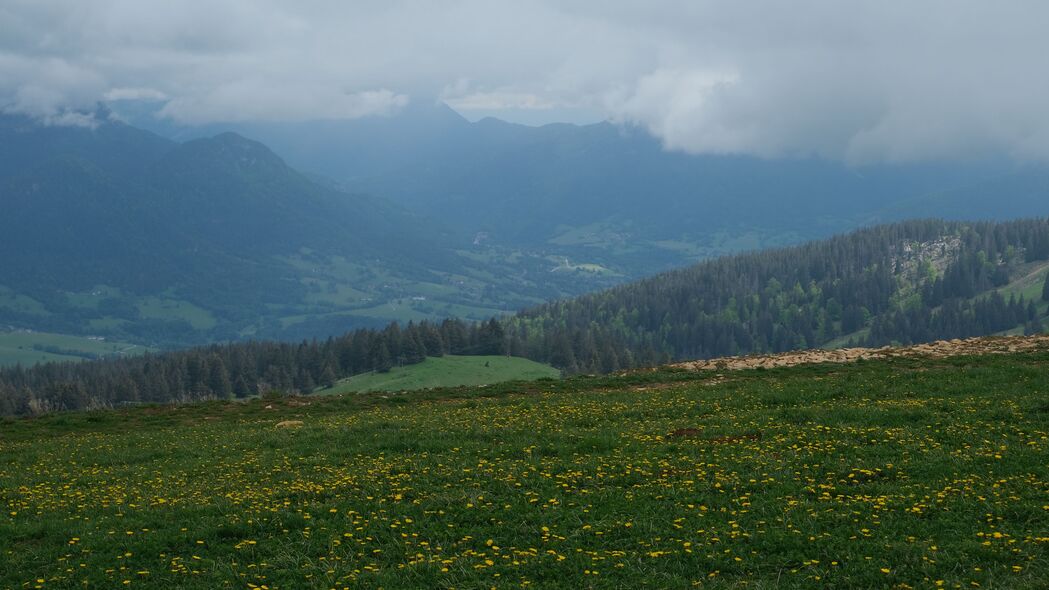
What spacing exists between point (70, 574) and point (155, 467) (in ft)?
37.4

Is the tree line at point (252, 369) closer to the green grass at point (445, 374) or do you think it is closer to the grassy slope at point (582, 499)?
the green grass at point (445, 374)

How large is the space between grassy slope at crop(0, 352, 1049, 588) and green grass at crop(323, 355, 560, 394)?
308 ft

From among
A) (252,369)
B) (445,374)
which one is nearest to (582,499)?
(445,374)

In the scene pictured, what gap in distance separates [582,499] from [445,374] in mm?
120608

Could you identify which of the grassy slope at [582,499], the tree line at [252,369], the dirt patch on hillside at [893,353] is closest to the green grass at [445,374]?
the tree line at [252,369]

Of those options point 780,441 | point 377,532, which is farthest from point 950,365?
point 377,532

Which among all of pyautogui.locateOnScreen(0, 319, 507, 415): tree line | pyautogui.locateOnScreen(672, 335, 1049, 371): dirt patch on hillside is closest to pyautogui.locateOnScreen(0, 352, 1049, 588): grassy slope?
pyautogui.locateOnScreen(672, 335, 1049, 371): dirt patch on hillside

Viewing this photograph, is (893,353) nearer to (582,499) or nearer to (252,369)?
(582,499)

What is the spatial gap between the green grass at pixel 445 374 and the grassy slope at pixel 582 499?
9401 centimetres

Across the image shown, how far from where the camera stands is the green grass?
425 ft

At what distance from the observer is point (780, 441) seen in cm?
2302

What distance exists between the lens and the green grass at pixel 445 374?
12962 centimetres

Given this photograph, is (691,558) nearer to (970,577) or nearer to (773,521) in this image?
(773,521)

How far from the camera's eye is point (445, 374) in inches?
5413
